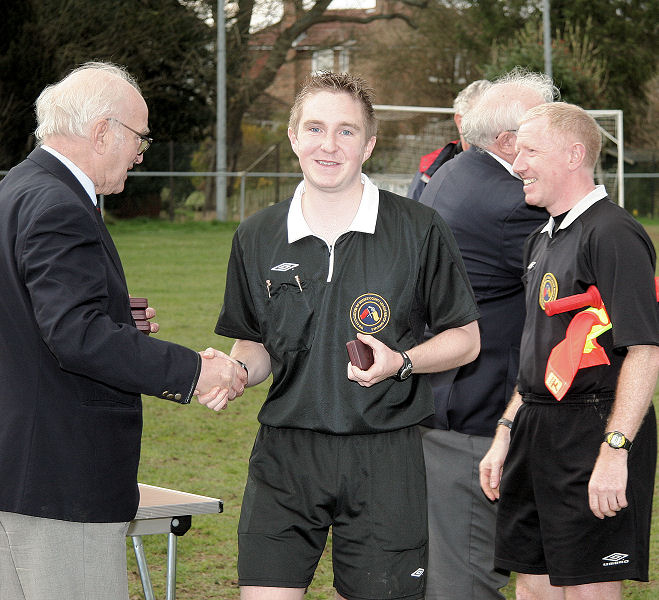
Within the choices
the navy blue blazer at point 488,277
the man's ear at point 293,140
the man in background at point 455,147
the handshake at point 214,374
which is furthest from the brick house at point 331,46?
the handshake at point 214,374

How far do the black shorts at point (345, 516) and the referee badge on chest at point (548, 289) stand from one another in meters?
0.77

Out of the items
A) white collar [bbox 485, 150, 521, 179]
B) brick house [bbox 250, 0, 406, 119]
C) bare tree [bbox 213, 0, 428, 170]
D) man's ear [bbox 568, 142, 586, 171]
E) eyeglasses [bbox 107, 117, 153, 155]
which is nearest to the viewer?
eyeglasses [bbox 107, 117, 153, 155]

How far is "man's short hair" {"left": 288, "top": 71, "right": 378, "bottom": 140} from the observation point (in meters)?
3.46

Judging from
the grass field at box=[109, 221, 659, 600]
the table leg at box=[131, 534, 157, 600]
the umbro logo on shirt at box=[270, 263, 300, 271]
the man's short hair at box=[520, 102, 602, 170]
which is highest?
the man's short hair at box=[520, 102, 602, 170]

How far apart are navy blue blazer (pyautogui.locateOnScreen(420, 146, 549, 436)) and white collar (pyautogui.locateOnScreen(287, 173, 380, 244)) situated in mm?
911

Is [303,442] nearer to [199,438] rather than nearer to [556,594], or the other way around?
[556,594]

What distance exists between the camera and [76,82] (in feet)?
11.0

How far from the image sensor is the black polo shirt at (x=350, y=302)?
3.30 meters

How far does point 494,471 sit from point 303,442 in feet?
3.41

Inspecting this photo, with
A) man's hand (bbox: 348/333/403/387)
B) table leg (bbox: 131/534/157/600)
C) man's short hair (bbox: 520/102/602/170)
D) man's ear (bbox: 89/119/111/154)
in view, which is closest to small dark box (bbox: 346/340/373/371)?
man's hand (bbox: 348/333/403/387)

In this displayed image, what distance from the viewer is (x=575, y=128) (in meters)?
3.88

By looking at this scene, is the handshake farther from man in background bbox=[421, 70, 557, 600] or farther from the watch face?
the watch face

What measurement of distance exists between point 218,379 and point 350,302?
494 millimetres

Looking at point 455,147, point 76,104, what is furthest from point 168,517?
point 455,147
